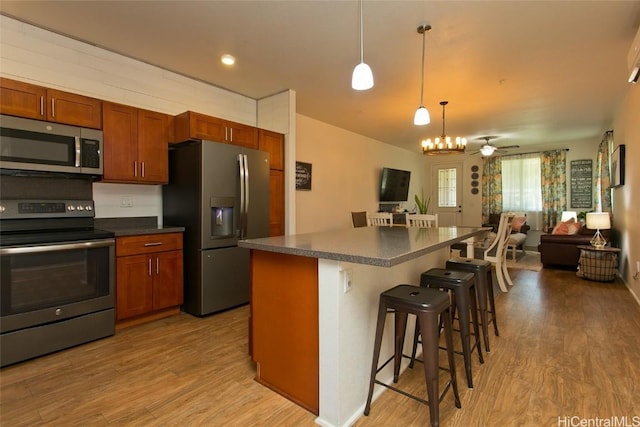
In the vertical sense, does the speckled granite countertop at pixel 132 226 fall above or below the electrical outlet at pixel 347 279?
above

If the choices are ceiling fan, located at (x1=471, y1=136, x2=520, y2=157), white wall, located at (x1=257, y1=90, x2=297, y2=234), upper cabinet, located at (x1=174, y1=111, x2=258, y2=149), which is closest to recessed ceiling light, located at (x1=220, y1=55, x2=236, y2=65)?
upper cabinet, located at (x1=174, y1=111, x2=258, y2=149)

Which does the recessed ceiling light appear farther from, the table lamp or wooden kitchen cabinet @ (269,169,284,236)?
the table lamp

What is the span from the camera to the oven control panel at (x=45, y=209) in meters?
2.47

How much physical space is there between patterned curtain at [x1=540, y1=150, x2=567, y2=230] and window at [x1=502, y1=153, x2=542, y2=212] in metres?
0.18

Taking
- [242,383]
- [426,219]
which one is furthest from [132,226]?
[426,219]

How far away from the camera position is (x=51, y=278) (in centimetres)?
240

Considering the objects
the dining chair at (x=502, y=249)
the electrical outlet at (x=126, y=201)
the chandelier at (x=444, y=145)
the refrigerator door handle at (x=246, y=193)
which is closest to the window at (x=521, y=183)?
the chandelier at (x=444, y=145)

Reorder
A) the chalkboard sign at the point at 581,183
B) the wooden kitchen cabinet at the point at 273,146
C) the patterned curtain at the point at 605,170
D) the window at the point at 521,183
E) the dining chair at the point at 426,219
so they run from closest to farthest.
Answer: the wooden kitchen cabinet at the point at 273,146 < the dining chair at the point at 426,219 < the patterned curtain at the point at 605,170 < the chalkboard sign at the point at 581,183 < the window at the point at 521,183

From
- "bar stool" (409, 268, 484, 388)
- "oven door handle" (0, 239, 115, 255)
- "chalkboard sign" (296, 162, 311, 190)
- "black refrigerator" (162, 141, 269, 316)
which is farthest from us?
"chalkboard sign" (296, 162, 311, 190)

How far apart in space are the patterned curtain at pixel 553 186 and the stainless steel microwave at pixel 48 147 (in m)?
8.40

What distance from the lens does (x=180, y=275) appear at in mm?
3207

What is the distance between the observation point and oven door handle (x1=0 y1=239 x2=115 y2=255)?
220 centimetres

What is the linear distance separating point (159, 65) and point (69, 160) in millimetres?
1396

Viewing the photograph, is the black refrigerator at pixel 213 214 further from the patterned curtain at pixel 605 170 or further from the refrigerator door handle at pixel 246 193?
the patterned curtain at pixel 605 170
